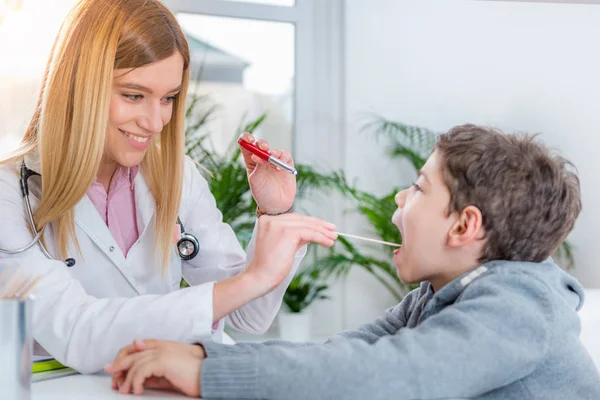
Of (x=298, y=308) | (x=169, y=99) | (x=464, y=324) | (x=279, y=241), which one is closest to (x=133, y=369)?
(x=279, y=241)

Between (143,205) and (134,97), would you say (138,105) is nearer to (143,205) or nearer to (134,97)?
(134,97)

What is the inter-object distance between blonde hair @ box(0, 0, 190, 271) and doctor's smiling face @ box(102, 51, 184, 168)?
2 cm

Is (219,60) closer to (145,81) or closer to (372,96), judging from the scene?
(372,96)

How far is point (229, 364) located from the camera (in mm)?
874

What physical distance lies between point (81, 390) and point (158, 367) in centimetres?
11

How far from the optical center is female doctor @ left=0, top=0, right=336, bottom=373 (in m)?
1.08

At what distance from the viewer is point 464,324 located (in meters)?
0.91

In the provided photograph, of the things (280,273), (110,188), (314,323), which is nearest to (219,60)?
(314,323)

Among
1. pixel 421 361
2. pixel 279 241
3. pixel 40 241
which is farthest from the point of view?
pixel 40 241

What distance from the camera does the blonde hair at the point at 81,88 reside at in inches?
52.9

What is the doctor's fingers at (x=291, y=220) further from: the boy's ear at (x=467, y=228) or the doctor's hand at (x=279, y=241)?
the boy's ear at (x=467, y=228)

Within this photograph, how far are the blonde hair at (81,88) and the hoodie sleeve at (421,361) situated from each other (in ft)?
1.94

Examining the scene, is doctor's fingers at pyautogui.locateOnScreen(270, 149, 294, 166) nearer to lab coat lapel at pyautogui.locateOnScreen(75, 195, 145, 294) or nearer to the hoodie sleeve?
lab coat lapel at pyautogui.locateOnScreen(75, 195, 145, 294)

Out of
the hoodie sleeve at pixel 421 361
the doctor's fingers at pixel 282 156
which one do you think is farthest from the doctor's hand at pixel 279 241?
the doctor's fingers at pixel 282 156
